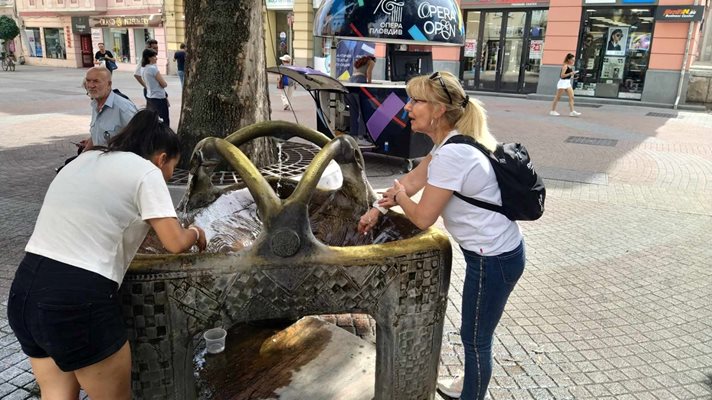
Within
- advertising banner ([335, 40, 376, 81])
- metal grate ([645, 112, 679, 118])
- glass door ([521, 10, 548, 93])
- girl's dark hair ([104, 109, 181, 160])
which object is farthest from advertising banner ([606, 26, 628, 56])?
girl's dark hair ([104, 109, 181, 160])

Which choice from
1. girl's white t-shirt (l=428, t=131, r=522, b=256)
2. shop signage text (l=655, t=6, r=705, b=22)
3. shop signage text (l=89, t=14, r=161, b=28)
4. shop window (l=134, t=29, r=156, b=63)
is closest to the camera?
girl's white t-shirt (l=428, t=131, r=522, b=256)

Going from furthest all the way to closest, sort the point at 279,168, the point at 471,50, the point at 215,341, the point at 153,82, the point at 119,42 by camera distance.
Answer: the point at 119,42, the point at 471,50, the point at 153,82, the point at 279,168, the point at 215,341

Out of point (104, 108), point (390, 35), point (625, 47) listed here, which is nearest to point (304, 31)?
point (625, 47)

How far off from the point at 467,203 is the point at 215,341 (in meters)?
1.59

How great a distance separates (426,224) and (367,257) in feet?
0.96

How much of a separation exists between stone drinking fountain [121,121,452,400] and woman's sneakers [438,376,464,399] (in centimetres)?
50

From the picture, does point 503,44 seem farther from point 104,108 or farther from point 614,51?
point 104,108

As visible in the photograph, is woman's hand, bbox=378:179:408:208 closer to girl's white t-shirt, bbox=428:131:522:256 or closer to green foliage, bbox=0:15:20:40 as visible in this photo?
girl's white t-shirt, bbox=428:131:522:256

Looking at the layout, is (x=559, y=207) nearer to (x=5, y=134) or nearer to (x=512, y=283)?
(x=512, y=283)

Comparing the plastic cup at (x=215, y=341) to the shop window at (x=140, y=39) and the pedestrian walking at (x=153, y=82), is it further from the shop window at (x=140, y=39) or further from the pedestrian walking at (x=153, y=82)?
the shop window at (x=140, y=39)

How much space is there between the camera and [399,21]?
706cm

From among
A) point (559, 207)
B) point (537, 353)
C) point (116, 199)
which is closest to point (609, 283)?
point (537, 353)

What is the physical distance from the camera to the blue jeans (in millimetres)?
2188

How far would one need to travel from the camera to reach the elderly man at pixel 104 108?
4465mm
